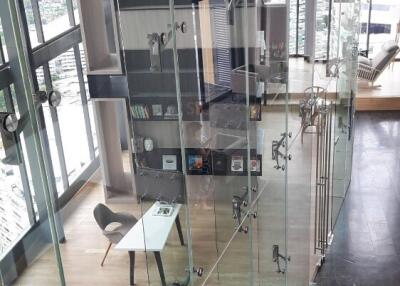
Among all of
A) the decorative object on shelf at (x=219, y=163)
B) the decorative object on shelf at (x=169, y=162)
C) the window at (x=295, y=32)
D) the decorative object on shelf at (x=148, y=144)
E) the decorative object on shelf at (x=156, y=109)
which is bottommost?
the decorative object on shelf at (x=219, y=163)

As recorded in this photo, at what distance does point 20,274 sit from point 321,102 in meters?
3.70

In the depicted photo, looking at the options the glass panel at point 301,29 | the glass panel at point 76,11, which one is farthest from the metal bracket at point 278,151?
the glass panel at point 76,11

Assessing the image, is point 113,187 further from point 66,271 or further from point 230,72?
point 230,72

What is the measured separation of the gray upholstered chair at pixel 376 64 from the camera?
1028cm

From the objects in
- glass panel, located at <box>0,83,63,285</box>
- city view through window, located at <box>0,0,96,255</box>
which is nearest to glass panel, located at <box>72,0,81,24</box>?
city view through window, located at <box>0,0,96,255</box>

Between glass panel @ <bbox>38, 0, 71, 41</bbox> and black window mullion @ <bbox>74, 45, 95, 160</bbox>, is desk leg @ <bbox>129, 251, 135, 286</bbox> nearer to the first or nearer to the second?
black window mullion @ <bbox>74, 45, 95, 160</bbox>

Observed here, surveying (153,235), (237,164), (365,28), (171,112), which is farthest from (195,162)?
(365,28)

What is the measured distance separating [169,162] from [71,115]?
1.90 ft

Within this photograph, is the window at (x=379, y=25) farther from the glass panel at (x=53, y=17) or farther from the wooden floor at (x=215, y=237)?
the glass panel at (x=53, y=17)

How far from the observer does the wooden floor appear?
246 centimetres

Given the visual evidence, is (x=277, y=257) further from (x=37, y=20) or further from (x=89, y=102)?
(x=37, y=20)

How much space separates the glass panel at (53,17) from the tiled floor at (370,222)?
3.71 m

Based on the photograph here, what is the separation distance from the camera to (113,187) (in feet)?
9.61

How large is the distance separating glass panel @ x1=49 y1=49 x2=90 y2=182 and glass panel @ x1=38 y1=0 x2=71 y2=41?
124 millimetres
